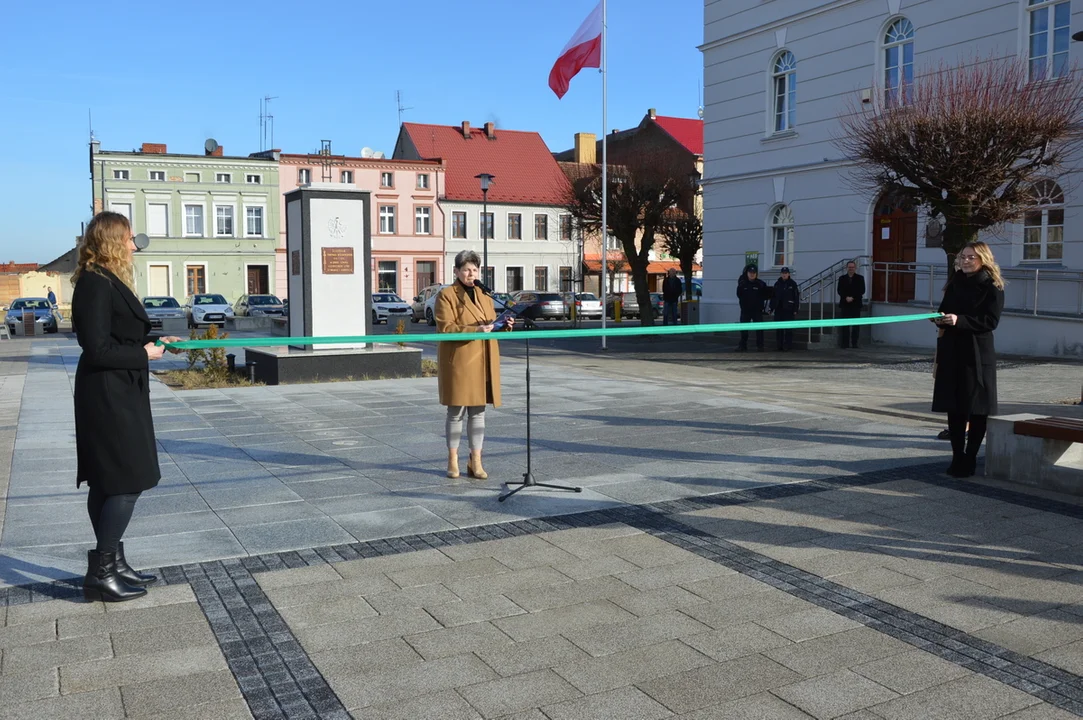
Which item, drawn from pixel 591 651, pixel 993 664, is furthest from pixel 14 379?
pixel 993 664

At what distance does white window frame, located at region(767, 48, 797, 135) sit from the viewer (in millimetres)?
25016

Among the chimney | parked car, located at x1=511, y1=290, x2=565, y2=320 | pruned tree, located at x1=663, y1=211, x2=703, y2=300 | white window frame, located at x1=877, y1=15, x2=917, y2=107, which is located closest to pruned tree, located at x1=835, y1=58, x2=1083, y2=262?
white window frame, located at x1=877, y1=15, x2=917, y2=107

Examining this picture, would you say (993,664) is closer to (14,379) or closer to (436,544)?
(436,544)

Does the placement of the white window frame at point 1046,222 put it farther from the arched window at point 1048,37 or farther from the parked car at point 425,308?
the parked car at point 425,308

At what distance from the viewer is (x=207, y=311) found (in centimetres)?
4044

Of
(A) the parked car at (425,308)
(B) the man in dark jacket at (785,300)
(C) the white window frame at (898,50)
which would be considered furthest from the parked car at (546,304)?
(C) the white window frame at (898,50)

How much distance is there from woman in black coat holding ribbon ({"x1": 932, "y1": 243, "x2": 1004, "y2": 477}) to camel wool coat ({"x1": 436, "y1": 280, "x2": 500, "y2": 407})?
347 cm

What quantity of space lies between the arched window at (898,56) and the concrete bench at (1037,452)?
1564 centimetres

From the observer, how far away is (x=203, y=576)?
5.23 meters

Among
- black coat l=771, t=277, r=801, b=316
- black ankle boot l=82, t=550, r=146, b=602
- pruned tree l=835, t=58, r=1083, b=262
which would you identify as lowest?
black ankle boot l=82, t=550, r=146, b=602

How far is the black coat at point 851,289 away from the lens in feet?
68.2

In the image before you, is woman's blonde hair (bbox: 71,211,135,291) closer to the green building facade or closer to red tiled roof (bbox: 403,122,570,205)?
the green building facade

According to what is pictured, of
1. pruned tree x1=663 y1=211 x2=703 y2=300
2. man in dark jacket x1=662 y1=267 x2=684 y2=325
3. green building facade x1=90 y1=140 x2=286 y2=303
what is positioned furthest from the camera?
green building facade x1=90 y1=140 x2=286 y2=303

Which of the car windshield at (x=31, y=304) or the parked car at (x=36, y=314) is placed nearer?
the parked car at (x=36, y=314)
